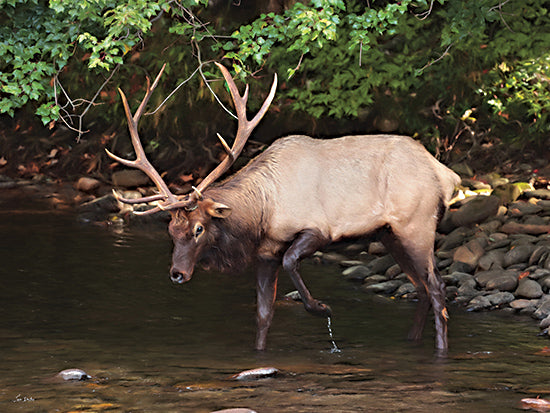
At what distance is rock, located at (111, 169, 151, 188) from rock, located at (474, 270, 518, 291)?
8.41 m

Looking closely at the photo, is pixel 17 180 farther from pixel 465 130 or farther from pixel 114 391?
pixel 114 391

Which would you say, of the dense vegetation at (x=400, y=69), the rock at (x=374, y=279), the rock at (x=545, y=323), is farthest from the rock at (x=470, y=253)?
the dense vegetation at (x=400, y=69)

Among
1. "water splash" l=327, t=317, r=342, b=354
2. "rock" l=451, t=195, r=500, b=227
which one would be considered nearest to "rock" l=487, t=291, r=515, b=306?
"water splash" l=327, t=317, r=342, b=354

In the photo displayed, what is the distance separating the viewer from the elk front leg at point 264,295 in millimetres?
8555

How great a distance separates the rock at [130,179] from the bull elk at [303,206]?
9.59 m

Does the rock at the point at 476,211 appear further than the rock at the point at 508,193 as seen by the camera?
No

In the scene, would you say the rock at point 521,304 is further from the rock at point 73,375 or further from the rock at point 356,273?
the rock at point 73,375

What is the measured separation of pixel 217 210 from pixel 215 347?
132cm

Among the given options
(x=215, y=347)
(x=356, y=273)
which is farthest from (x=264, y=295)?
(x=356, y=273)

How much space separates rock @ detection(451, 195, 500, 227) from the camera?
13.1 m

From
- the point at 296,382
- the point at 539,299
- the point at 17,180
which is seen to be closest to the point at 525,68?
the point at 539,299

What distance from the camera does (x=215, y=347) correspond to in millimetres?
8641

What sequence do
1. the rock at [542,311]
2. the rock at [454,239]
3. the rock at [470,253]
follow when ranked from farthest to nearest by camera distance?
the rock at [454,239] → the rock at [470,253] → the rock at [542,311]

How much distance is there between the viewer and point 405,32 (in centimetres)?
1491
